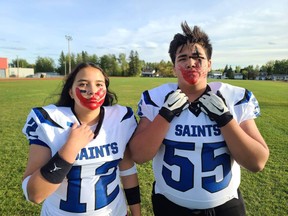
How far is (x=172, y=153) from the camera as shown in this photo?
186cm

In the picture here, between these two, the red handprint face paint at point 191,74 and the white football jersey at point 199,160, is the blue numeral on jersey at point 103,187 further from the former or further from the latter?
the red handprint face paint at point 191,74

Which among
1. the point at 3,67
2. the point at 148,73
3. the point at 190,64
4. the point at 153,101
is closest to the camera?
the point at 190,64

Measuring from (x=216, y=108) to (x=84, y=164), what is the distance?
990 mm

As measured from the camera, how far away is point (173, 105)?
1812mm

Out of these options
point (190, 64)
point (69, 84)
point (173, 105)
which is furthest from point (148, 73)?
point (173, 105)

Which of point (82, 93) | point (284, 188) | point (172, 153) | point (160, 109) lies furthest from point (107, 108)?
point (284, 188)

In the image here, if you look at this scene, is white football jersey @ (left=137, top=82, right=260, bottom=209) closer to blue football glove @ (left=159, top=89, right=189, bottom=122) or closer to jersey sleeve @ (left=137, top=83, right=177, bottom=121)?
blue football glove @ (left=159, top=89, right=189, bottom=122)

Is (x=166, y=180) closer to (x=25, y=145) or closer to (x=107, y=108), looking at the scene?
(x=107, y=108)

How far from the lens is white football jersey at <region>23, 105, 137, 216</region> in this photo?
5.93 feet

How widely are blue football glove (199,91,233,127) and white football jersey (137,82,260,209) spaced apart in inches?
2.7

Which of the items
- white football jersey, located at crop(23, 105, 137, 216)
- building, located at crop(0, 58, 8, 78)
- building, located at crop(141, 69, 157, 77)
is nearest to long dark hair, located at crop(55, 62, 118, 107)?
white football jersey, located at crop(23, 105, 137, 216)

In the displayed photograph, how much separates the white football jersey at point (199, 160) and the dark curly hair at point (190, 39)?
0.43 meters

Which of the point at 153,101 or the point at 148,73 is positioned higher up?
the point at 148,73

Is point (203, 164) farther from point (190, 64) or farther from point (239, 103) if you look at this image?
point (190, 64)
